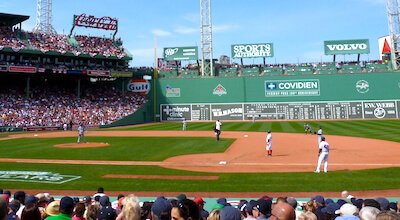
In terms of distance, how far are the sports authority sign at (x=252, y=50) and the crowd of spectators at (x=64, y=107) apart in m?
23.0

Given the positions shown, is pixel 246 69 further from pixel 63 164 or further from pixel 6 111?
pixel 63 164

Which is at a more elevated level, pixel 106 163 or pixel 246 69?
pixel 246 69

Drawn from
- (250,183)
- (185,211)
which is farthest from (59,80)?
(185,211)

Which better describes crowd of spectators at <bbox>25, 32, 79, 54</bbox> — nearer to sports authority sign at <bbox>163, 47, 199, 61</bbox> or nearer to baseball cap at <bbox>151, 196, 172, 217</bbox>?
sports authority sign at <bbox>163, 47, 199, 61</bbox>

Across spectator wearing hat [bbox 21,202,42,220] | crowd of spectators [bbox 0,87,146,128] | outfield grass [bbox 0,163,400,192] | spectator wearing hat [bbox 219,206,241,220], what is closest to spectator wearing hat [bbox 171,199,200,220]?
spectator wearing hat [bbox 219,206,241,220]

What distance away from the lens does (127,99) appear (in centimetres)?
6216

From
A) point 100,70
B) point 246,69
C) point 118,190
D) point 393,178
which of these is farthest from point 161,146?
point 246,69

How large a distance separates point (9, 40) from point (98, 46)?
16.5 metres

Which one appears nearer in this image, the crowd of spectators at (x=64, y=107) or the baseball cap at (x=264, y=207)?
the baseball cap at (x=264, y=207)

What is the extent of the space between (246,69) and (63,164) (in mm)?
53089

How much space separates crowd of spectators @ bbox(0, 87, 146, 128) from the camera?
4916 centimetres

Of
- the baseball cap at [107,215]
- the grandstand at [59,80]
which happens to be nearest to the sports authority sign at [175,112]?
the grandstand at [59,80]

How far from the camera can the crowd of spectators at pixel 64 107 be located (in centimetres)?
4916

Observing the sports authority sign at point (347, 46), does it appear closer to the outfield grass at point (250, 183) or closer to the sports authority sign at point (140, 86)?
the sports authority sign at point (140, 86)
